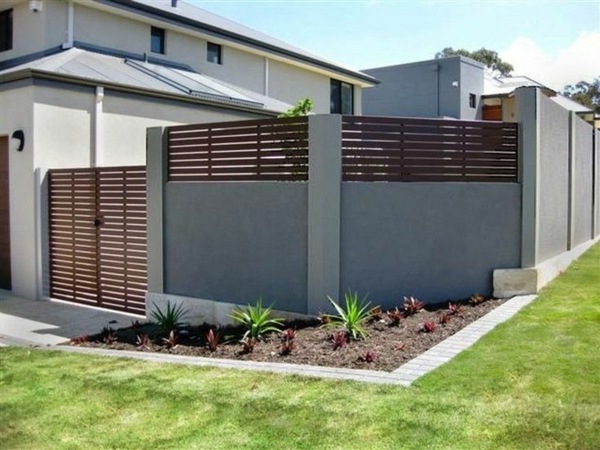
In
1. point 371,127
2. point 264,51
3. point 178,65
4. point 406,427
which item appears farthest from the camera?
point 264,51

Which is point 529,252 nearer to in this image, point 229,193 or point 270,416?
point 229,193

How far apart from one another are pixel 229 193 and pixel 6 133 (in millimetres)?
5903

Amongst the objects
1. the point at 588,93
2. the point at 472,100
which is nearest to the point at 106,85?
the point at 472,100

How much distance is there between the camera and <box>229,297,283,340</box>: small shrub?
765 centimetres

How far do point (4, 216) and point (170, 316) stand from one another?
19.3 ft

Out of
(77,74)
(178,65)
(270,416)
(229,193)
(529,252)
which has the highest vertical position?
(178,65)

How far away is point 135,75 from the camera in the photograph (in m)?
14.0

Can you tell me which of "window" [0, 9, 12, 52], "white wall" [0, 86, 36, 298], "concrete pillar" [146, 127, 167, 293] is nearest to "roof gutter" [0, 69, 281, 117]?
"white wall" [0, 86, 36, 298]

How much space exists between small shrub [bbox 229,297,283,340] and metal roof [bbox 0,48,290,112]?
6.61 metres

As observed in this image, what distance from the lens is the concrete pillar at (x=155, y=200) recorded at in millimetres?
9711

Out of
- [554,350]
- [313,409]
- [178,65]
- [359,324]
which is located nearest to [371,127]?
[359,324]

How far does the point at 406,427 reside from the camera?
451cm

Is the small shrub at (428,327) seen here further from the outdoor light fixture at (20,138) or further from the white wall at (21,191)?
the outdoor light fixture at (20,138)

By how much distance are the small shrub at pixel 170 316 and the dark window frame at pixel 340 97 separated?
16.5m
